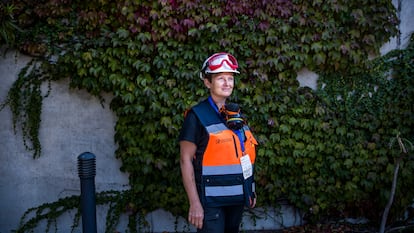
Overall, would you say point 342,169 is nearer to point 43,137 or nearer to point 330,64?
point 330,64

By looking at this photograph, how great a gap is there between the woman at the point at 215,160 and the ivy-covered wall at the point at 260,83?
69.0 inches

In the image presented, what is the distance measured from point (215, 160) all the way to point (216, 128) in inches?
8.1

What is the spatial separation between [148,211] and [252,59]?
2150 millimetres

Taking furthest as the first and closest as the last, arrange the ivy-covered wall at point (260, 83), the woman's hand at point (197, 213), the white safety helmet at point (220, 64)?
the ivy-covered wall at point (260, 83) → the white safety helmet at point (220, 64) → the woman's hand at point (197, 213)

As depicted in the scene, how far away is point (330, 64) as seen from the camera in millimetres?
4672

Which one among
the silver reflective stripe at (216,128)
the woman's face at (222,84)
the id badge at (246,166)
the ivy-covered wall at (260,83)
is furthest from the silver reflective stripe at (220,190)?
the ivy-covered wall at (260,83)

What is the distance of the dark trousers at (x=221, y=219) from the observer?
8.42ft

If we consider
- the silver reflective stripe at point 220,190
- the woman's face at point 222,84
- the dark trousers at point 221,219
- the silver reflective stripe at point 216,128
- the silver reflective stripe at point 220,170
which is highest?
the woman's face at point 222,84

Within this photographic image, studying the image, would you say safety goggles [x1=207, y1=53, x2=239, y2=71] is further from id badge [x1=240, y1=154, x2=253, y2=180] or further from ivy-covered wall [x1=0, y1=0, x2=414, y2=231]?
ivy-covered wall [x1=0, y1=0, x2=414, y2=231]

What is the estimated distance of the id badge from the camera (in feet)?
8.60

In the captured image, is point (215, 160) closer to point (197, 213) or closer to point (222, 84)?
point (197, 213)

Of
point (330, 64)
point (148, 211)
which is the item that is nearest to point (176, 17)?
point (330, 64)

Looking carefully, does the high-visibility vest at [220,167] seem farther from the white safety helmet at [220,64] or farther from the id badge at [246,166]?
the white safety helmet at [220,64]

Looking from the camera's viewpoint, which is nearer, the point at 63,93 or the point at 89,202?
the point at 89,202
